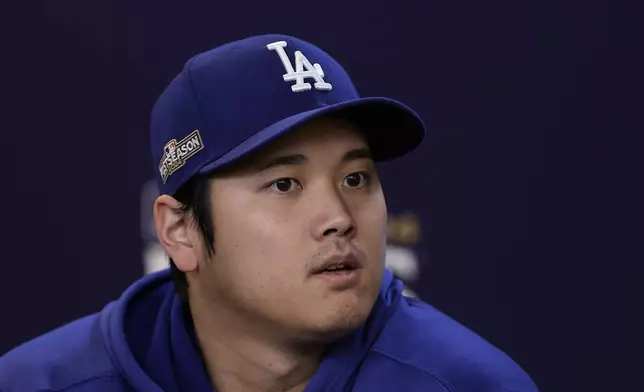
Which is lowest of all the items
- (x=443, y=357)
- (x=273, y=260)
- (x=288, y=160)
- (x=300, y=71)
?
(x=443, y=357)

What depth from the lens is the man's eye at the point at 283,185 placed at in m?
1.18

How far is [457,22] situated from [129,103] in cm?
58

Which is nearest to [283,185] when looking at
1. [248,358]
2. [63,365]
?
[248,358]

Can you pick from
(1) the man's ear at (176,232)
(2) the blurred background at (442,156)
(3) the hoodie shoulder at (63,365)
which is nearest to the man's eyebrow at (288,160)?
(1) the man's ear at (176,232)

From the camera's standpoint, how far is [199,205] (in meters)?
1.25

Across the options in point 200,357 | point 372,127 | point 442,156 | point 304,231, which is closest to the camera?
point 304,231

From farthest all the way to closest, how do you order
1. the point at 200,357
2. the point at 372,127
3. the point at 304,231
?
the point at 200,357 → the point at 372,127 → the point at 304,231

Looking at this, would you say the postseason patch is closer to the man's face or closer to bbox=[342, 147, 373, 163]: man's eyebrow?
the man's face

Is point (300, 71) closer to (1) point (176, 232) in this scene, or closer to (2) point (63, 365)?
(1) point (176, 232)

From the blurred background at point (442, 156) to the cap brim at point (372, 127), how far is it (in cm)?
46

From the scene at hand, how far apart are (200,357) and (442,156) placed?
607 mm

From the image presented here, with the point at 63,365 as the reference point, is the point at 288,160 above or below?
above

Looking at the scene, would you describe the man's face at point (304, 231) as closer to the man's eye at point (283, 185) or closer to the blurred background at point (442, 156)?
the man's eye at point (283, 185)

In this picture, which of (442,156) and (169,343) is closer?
(169,343)
